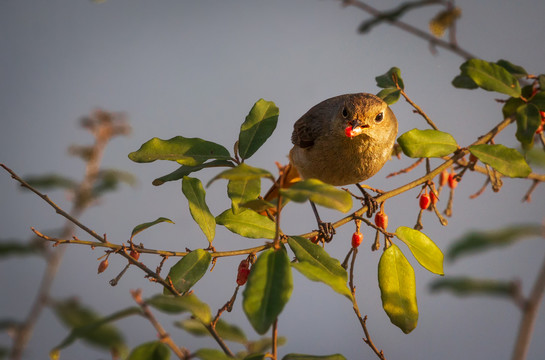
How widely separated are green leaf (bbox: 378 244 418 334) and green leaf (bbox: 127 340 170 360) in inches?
13.5

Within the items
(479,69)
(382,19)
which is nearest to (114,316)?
(479,69)

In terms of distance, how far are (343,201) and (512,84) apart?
21.9 inches

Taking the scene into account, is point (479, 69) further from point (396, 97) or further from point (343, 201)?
point (343, 201)

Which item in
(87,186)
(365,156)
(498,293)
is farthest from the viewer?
(87,186)

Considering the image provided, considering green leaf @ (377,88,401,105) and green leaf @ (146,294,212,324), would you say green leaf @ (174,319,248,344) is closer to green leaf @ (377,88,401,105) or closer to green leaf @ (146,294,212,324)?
green leaf @ (146,294,212,324)

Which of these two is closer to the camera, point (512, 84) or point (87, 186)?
point (512, 84)

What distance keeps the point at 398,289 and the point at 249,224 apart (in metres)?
0.25

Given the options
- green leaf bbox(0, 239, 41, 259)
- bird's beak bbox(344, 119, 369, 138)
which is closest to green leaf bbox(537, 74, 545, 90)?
bird's beak bbox(344, 119, 369, 138)

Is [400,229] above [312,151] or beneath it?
beneath

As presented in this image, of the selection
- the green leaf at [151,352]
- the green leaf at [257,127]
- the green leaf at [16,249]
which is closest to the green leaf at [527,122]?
the green leaf at [257,127]

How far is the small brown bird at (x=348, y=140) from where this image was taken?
46.6 inches

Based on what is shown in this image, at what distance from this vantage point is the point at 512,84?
0.94 m

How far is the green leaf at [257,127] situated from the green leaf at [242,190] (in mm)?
61

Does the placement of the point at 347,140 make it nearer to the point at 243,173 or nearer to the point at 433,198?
the point at 433,198
